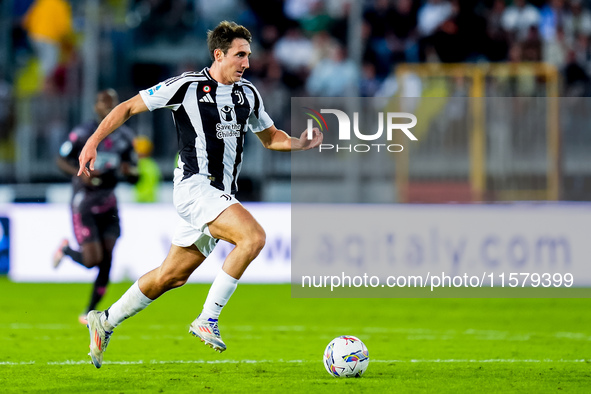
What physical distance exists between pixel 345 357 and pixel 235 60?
7.38ft

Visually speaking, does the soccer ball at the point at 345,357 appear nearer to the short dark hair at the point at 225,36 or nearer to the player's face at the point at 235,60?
the player's face at the point at 235,60

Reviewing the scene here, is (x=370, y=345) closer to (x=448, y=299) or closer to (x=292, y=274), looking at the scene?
(x=448, y=299)

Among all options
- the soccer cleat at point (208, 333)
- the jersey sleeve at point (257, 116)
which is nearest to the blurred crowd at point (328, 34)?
the jersey sleeve at point (257, 116)

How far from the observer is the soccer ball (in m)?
6.93

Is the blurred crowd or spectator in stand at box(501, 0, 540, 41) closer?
the blurred crowd

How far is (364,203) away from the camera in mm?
14945

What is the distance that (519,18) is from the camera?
17.3 metres

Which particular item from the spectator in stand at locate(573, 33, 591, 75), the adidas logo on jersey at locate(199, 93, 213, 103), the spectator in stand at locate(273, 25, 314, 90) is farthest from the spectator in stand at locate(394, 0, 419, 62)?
the adidas logo on jersey at locate(199, 93, 213, 103)

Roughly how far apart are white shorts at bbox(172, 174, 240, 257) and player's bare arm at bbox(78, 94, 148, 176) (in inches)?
25.4

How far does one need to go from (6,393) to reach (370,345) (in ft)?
12.1

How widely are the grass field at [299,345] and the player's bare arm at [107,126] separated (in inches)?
60.7

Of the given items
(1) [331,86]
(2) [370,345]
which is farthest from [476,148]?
(2) [370,345]

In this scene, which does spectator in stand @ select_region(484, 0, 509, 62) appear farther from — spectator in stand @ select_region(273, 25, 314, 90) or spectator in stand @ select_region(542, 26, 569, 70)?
spectator in stand @ select_region(273, 25, 314, 90)

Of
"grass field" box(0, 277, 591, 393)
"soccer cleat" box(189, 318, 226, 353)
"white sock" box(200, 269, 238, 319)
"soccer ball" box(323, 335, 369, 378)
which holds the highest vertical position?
"white sock" box(200, 269, 238, 319)
